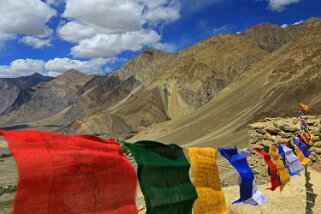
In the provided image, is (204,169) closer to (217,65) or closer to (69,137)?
(69,137)

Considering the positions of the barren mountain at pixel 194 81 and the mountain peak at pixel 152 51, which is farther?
the mountain peak at pixel 152 51

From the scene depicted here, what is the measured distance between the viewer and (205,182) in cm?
559

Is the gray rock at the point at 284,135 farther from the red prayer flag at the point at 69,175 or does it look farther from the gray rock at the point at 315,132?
the red prayer flag at the point at 69,175

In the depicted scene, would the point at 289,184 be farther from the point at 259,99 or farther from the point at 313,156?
the point at 259,99

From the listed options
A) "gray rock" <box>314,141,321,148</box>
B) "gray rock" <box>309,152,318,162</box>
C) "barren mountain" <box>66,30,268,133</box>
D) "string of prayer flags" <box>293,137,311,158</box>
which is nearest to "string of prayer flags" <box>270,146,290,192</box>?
"string of prayer flags" <box>293,137,311,158</box>

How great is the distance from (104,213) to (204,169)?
198cm

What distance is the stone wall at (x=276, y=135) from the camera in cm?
1320

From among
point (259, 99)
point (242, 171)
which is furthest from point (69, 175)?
point (259, 99)

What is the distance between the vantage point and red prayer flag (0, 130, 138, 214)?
3.33m

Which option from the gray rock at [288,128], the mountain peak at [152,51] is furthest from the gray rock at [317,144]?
the mountain peak at [152,51]

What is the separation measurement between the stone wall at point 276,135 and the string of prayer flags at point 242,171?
746 cm

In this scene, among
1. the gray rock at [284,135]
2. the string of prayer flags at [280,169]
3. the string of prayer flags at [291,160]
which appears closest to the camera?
the string of prayer flags at [280,169]

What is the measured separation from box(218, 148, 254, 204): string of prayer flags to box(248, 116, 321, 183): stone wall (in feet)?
24.5

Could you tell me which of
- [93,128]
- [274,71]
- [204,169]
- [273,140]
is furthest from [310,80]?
[93,128]
